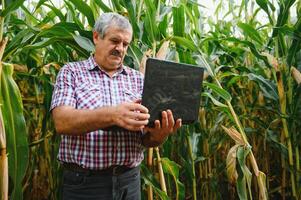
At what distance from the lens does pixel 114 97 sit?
1.30 m

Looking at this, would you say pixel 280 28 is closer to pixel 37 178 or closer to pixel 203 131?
pixel 203 131

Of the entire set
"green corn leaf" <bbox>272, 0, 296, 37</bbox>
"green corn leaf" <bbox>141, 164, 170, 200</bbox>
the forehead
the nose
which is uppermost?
"green corn leaf" <bbox>272, 0, 296, 37</bbox>

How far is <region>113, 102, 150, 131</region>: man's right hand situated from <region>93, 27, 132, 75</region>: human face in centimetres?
33

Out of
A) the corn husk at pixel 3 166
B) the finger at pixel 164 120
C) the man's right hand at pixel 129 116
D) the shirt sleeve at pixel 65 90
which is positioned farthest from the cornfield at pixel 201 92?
the finger at pixel 164 120

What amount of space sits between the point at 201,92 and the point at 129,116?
396 mm

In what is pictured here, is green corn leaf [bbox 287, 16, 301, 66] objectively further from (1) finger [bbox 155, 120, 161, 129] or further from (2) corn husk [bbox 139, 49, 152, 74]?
(1) finger [bbox 155, 120, 161, 129]

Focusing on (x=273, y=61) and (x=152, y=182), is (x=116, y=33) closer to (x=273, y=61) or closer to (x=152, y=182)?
(x=152, y=182)

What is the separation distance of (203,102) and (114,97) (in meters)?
0.97

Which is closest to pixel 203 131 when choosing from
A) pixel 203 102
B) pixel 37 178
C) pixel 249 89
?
pixel 203 102

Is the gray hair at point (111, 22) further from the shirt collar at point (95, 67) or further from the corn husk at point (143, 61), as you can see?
the corn husk at point (143, 61)

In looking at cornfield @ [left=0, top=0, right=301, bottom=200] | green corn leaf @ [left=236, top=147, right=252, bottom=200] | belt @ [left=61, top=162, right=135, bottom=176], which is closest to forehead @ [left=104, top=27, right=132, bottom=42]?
cornfield @ [left=0, top=0, right=301, bottom=200]

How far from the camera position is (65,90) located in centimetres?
122

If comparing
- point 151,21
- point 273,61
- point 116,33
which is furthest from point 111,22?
point 273,61

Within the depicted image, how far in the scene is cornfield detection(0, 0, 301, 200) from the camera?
1334mm
